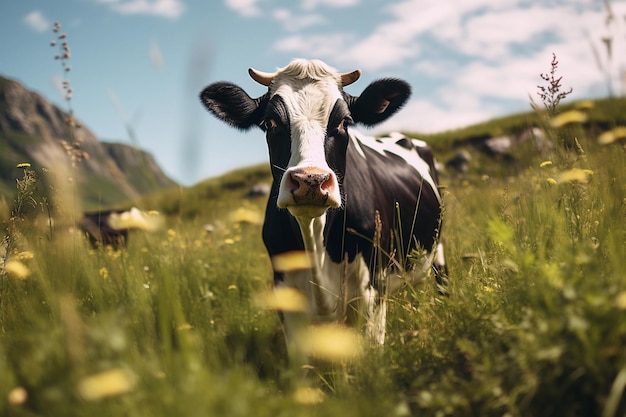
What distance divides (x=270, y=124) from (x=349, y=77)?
2.89 feet

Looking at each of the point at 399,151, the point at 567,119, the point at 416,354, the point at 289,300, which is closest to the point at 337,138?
the point at 289,300

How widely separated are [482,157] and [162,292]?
21137 mm

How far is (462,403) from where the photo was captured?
1.77 metres

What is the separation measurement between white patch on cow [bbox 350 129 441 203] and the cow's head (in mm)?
1157

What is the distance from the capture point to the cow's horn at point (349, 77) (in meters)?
4.14

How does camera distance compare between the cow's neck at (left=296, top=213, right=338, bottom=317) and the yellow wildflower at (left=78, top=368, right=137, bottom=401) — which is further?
the cow's neck at (left=296, top=213, right=338, bottom=317)

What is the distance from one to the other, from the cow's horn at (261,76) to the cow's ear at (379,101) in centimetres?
65

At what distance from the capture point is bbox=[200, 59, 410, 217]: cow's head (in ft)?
9.72

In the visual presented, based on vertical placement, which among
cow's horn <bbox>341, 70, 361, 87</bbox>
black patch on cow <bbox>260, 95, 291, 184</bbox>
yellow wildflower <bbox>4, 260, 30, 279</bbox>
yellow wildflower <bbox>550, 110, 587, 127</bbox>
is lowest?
yellow wildflower <bbox>4, 260, 30, 279</bbox>

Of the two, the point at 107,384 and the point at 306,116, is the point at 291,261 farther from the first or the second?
the point at 107,384

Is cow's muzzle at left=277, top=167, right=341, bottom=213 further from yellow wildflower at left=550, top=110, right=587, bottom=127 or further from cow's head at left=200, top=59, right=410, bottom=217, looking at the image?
yellow wildflower at left=550, top=110, right=587, bottom=127

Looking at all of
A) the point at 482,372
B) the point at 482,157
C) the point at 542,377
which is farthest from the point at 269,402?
the point at 482,157

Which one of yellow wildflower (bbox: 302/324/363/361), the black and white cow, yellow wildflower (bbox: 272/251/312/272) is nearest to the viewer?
yellow wildflower (bbox: 302/324/363/361)

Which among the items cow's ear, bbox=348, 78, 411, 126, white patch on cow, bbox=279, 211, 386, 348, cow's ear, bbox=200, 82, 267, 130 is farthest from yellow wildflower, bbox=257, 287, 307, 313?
cow's ear, bbox=348, 78, 411, 126
